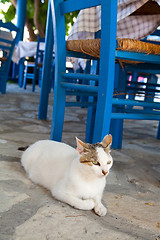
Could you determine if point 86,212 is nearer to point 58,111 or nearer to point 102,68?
point 102,68

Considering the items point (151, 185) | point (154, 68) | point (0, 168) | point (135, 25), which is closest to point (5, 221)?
point (0, 168)

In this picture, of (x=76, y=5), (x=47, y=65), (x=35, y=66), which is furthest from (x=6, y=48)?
(x=76, y=5)

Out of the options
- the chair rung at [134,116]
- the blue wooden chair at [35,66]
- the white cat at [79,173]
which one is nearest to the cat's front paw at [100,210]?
the white cat at [79,173]

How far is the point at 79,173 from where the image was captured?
3.88ft

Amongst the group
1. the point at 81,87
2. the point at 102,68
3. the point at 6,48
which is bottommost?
the point at 81,87

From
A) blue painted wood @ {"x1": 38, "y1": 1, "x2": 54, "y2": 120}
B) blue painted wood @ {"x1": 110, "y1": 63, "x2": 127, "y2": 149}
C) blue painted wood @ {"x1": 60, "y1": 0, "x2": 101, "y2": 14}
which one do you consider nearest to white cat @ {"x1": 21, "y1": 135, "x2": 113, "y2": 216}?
blue painted wood @ {"x1": 60, "y1": 0, "x2": 101, "y2": 14}

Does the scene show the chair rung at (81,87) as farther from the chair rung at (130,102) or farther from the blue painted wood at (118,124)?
the blue painted wood at (118,124)

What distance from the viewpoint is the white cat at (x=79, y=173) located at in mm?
1132

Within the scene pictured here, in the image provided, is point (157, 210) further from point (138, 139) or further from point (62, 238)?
point (138, 139)

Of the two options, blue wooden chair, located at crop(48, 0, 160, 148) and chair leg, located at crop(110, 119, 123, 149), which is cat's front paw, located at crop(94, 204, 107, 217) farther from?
chair leg, located at crop(110, 119, 123, 149)

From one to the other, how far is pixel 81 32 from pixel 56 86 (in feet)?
2.12

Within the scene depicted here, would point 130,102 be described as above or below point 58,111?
above

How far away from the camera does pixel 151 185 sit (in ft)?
5.26

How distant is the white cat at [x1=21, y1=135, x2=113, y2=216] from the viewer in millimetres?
1132
